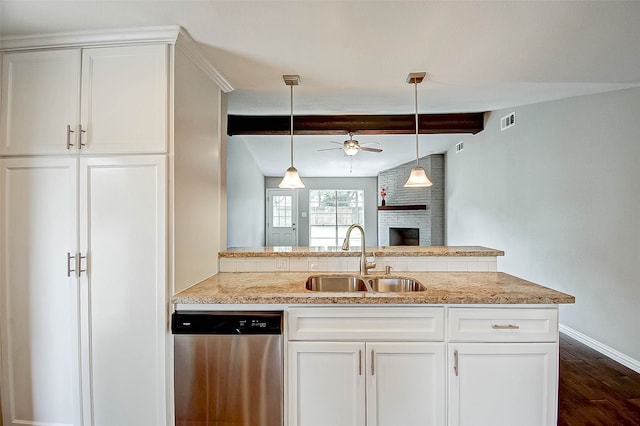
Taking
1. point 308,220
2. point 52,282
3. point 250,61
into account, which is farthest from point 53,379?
point 308,220

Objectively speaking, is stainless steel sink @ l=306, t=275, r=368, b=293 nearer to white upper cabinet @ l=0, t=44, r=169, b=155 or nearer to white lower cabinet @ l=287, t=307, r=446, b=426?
white lower cabinet @ l=287, t=307, r=446, b=426

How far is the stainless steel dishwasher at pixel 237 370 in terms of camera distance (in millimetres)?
1513

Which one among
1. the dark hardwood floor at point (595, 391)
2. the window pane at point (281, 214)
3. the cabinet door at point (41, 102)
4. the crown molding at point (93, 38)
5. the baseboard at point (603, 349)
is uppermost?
the crown molding at point (93, 38)

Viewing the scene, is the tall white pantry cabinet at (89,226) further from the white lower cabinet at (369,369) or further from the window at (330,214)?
the window at (330,214)

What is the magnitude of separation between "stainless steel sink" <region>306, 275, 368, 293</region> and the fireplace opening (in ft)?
15.8

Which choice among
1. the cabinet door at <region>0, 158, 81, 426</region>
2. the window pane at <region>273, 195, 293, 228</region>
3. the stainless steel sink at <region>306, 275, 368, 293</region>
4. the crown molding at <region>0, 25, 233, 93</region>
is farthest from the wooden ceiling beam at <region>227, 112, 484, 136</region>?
the window pane at <region>273, 195, 293, 228</region>

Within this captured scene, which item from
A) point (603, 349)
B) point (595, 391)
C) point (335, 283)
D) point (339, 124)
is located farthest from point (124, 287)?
point (603, 349)

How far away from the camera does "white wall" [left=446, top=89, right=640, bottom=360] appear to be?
8.17 ft

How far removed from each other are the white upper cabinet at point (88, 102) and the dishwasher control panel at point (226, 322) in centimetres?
90

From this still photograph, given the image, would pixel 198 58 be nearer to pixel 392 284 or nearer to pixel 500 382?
pixel 392 284

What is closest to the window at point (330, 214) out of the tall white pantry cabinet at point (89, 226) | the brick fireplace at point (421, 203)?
the brick fireplace at point (421, 203)

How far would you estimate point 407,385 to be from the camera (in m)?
1.51

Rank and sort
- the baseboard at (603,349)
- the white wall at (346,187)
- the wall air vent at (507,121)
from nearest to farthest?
1. the baseboard at (603,349)
2. the wall air vent at (507,121)
3. the white wall at (346,187)

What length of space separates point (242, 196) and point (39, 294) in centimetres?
422
